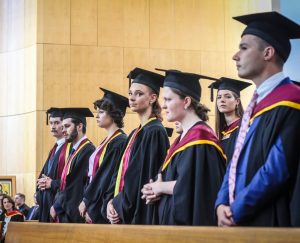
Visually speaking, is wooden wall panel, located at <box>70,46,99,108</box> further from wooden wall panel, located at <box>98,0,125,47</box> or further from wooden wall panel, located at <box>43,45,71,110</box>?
wooden wall panel, located at <box>98,0,125,47</box>

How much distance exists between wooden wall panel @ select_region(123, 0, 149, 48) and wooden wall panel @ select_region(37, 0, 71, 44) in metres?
1.05

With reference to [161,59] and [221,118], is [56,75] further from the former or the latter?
[221,118]

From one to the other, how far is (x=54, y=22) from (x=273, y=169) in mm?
8942

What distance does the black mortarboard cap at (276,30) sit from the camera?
11.1 feet

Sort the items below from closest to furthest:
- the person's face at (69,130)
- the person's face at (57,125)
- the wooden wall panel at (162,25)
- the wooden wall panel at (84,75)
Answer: the person's face at (69,130), the person's face at (57,125), the wooden wall panel at (84,75), the wooden wall panel at (162,25)

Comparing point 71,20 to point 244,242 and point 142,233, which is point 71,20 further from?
point 244,242

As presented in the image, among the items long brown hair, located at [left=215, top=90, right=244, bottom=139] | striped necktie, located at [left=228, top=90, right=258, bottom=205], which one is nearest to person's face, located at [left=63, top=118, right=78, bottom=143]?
long brown hair, located at [left=215, top=90, right=244, bottom=139]

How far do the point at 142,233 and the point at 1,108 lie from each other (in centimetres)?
968

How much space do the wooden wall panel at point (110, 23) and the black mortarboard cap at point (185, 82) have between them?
23.4 ft

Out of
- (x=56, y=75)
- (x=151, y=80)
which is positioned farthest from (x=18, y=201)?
(x=151, y=80)

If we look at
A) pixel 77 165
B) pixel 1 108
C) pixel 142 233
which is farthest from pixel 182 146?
pixel 1 108

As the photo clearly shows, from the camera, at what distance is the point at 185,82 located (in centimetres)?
443

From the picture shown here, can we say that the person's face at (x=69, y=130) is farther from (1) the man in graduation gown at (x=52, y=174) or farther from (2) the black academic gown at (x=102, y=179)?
(2) the black academic gown at (x=102, y=179)

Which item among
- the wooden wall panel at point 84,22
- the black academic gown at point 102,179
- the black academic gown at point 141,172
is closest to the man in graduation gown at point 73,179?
the black academic gown at point 102,179
